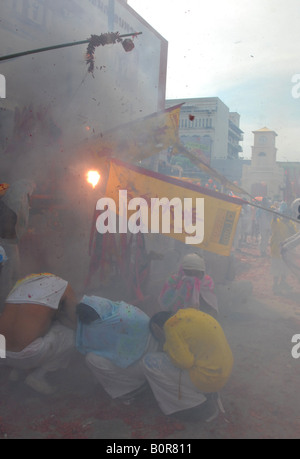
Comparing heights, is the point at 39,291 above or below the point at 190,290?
above

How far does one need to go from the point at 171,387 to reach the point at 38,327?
1373 mm

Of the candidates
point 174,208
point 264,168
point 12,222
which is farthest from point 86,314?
point 264,168

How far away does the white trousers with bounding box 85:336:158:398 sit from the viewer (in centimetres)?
364

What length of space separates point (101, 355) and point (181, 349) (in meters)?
0.88

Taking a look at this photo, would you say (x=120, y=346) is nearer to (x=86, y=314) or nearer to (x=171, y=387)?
(x=86, y=314)

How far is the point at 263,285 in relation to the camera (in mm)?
9711

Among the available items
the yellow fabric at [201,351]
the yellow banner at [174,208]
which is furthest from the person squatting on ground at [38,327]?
the yellow banner at [174,208]

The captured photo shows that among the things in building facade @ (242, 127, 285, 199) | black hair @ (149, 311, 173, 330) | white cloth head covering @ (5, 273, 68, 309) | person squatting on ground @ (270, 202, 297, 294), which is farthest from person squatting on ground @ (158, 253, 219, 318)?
building facade @ (242, 127, 285, 199)

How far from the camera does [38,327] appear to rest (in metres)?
3.61

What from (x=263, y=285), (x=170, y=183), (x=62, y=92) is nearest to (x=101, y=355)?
(x=170, y=183)

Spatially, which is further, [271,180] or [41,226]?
[271,180]

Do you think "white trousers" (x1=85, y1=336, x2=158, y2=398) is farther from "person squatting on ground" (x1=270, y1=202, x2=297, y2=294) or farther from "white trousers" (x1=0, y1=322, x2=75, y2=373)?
"person squatting on ground" (x1=270, y1=202, x2=297, y2=294)

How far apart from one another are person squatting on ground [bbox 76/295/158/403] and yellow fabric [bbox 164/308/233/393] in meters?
0.44

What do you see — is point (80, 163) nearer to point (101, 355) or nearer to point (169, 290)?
point (169, 290)
